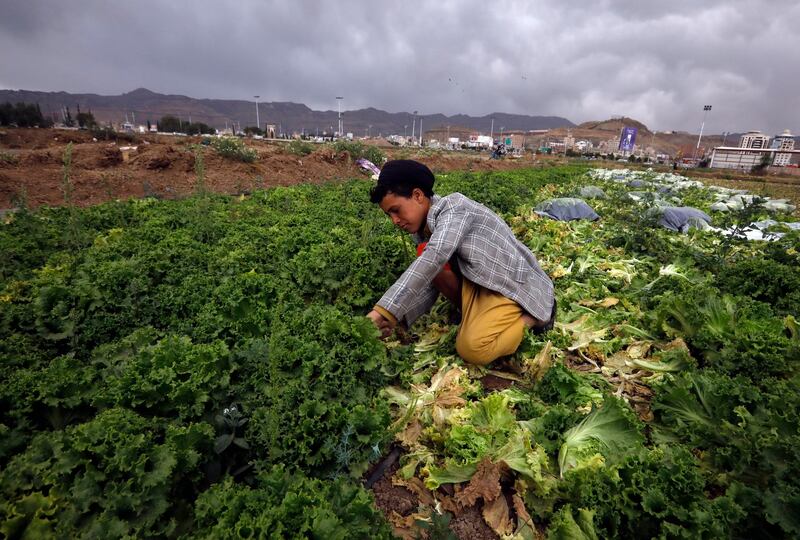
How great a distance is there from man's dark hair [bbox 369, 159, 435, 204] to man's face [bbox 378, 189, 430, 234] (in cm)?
5

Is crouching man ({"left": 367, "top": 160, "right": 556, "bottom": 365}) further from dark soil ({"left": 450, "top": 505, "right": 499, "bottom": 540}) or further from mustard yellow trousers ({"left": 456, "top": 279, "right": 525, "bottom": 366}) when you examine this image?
dark soil ({"left": 450, "top": 505, "right": 499, "bottom": 540})

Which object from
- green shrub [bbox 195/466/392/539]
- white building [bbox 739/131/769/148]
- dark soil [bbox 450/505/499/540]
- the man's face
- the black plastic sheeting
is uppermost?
white building [bbox 739/131/769/148]

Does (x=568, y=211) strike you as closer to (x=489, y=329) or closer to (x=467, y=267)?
(x=467, y=267)

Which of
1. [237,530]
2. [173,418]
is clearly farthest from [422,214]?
[237,530]

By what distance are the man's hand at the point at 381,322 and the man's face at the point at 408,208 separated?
0.97 metres

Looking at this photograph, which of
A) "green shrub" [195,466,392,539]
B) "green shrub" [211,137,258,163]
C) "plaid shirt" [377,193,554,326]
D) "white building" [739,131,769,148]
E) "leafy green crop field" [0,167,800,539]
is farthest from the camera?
"white building" [739,131,769,148]

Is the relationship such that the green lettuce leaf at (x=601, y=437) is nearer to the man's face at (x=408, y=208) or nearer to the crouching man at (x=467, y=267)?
the crouching man at (x=467, y=267)

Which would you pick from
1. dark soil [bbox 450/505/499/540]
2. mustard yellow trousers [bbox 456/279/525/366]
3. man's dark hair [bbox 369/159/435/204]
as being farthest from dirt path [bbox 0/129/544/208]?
dark soil [bbox 450/505/499/540]

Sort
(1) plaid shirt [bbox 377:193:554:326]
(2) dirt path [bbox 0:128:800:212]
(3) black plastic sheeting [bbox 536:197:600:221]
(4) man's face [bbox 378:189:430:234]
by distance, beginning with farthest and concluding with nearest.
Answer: (2) dirt path [bbox 0:128:800:212] < (3) black plastic sheeting [bbox 536:197:600:221] < (4) man's face [bbox 378:189:430:234] < (1) plaid shirt [bbox 377:193:554:326]

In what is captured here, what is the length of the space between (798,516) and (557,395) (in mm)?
1659

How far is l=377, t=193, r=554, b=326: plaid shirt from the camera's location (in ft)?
11.9

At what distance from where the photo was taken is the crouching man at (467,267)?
3658 mm

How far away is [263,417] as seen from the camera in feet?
8.53

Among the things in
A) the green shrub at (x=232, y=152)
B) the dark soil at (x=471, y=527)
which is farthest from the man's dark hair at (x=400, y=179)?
the green shrub at (x=232, y=152)
